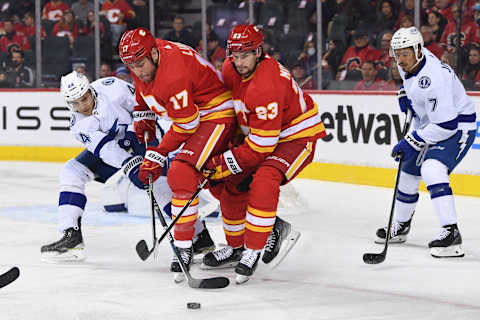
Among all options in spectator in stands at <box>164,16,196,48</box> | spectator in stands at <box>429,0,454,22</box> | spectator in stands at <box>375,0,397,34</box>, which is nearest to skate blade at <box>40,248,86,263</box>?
spectator in stands at <box>429,0,454,22</box>

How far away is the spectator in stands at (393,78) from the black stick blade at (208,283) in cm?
435

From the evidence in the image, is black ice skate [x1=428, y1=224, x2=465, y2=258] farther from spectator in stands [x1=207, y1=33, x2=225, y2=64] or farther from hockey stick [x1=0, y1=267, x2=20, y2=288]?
spectator in stands [x1=207, y1=33, x2=225, y2=64]

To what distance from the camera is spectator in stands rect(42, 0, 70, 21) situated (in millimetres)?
10477

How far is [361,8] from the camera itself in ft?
28.5

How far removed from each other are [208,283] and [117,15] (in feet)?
22.3

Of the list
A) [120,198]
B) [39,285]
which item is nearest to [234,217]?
[39,285]

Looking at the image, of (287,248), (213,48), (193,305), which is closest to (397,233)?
(287,248)

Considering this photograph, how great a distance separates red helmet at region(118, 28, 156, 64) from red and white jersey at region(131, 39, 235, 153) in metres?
0.08

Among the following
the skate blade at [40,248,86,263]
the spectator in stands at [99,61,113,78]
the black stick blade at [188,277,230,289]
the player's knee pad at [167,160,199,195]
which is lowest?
the skate blade at [40,248,86,263]

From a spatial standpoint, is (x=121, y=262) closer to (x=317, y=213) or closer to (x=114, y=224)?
(x=114, y=224)

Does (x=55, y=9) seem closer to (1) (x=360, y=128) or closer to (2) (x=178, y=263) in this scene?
(1) (x=360, y=128)

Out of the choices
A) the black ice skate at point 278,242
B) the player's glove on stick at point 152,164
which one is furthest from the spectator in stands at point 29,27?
the player's glove on stick at point 152,164

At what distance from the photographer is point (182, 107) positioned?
13.6ft

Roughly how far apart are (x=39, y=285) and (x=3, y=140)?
6294 mm
